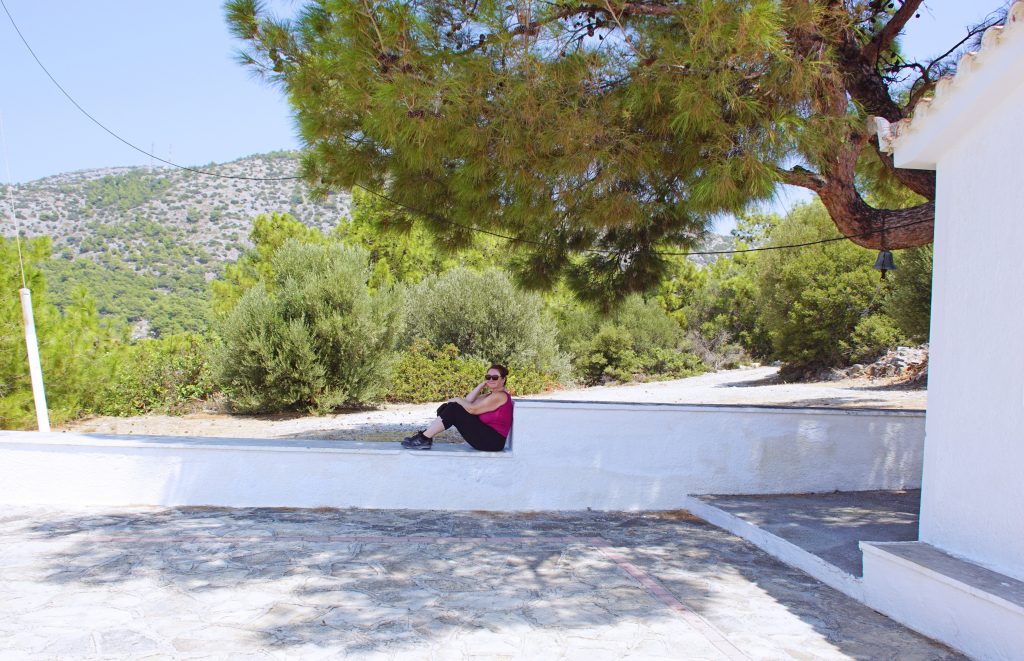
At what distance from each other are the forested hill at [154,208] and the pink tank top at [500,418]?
113 feet

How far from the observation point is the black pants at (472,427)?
6418mm

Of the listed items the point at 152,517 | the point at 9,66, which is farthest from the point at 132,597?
the point at 9,66

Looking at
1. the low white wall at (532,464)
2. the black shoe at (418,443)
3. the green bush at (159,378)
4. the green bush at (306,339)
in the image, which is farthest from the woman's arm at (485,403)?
the green bush at (159,378)

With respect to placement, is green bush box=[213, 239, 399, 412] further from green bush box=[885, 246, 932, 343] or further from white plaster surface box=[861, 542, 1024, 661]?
green bush box=[885, 246, 932, 343]

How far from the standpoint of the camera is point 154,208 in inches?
1774

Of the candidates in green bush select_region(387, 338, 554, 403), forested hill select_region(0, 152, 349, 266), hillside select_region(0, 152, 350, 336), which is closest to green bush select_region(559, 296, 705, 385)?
green bush select_region(387, 338, 554, 403)

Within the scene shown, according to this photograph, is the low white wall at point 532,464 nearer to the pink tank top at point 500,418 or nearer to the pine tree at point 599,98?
the pink tank top at point 500,418

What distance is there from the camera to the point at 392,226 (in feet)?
25.3

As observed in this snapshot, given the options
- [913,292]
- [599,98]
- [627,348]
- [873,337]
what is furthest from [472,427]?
[627,348]

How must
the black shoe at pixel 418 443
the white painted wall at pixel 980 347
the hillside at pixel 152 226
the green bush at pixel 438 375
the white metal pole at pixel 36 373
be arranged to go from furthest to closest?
the hillside at pixel 152 226
the green bush at pixel 438 375
the white metal pole at pixel 36 373
the black shoe at pixel 418 443
the white painted wall at pixel 980 347

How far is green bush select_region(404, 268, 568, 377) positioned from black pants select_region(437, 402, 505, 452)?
10.4 meters

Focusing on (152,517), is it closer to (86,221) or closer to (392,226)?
(392,226)

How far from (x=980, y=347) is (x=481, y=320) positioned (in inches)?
543

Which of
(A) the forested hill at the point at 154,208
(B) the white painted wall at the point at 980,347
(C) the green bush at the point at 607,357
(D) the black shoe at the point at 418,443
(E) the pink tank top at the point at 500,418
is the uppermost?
(A) the forested hill at the point at 154,208
